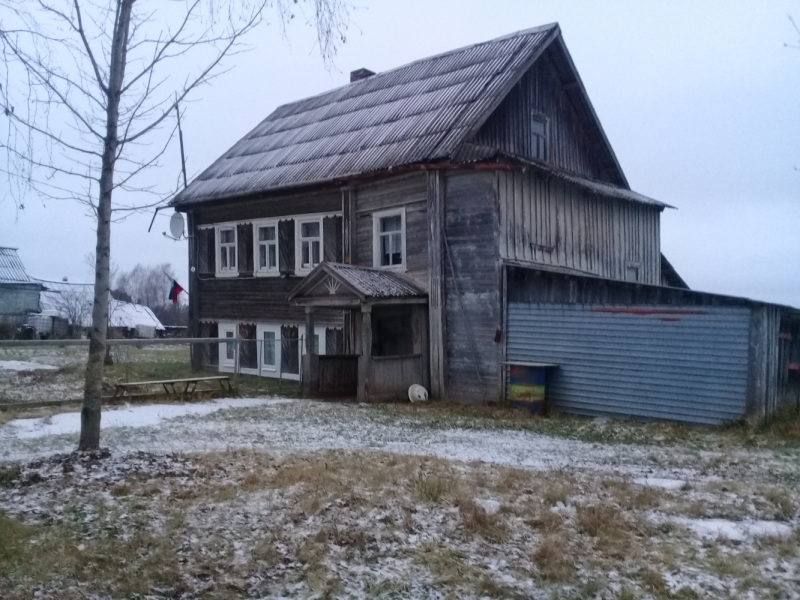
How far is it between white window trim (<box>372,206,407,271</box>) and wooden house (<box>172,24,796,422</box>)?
46 mm

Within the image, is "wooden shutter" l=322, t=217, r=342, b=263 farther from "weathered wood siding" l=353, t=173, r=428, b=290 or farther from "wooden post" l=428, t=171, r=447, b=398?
"wooden post" l=428, t=171, r=447, b=398

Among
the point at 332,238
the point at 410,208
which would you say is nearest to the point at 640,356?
the point at 410,208

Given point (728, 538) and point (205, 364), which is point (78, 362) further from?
point (728, 538)

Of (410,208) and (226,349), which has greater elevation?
(410,208)

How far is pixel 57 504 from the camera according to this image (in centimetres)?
634

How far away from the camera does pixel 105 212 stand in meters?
8.12

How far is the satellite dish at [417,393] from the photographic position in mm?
16172

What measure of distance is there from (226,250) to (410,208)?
26.9 feet

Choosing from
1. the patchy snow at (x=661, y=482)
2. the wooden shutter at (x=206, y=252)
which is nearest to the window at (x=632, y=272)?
the wooden shutter at (x=206, y=252)

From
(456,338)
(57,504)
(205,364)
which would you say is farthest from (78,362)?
(57,504)

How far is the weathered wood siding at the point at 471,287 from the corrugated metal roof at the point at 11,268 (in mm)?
40026

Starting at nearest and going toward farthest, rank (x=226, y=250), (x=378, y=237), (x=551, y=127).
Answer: (x=378, y=237) < (x=551, y=127) < (x=226, y=250)

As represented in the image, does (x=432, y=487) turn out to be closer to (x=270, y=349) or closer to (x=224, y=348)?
(x=270, y=349)

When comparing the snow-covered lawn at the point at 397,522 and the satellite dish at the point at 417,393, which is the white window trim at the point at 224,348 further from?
the snow-covered lawn at the point at 397,522
